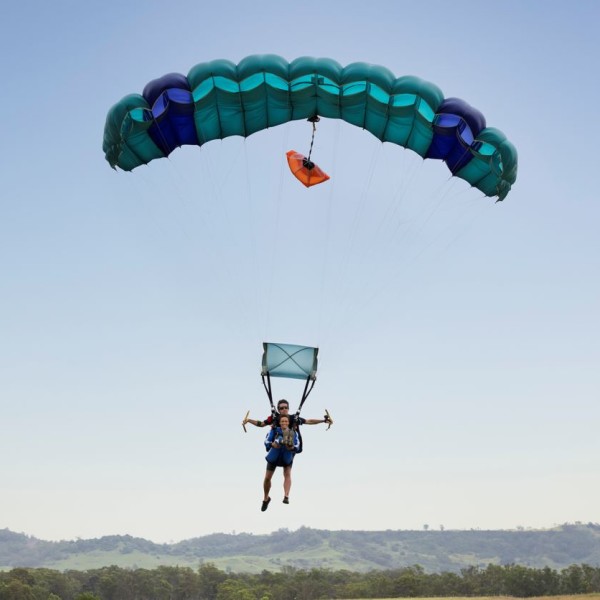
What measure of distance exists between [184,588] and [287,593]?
1947 centimetres

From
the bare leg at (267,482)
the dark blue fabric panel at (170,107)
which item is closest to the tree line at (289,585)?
the bare leg at (267,482)

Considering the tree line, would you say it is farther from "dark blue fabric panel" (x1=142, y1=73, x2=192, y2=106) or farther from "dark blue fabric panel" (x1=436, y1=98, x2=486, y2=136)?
"dark blue fabric panel" (x1=436, y1=98, x2=486, y2=136)

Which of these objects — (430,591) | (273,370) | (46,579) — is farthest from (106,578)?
(273,370)

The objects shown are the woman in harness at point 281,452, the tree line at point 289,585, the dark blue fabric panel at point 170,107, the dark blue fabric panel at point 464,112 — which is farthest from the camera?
the tree line at point 289,585

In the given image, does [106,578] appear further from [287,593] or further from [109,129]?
[109,129]

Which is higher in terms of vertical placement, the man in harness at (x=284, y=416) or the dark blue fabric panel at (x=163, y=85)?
the dark blue fabric panel at (x=163, y=85)

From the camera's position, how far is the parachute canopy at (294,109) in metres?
16.2

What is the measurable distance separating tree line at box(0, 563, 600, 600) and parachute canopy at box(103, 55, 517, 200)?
248ft

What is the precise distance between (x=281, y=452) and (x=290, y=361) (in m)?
2.12

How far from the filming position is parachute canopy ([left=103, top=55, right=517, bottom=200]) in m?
16.2

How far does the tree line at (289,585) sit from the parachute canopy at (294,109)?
75.7m

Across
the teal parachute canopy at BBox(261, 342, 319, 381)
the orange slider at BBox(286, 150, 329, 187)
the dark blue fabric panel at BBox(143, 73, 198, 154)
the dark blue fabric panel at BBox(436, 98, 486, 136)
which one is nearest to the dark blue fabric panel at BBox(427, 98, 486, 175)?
the dark blue fabric panel at BBox(436, 98, 486, 136)

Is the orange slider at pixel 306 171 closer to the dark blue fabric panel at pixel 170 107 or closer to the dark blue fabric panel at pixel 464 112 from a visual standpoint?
the dark blue fabric panel at pixel 170 107

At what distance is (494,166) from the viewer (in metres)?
17.1
